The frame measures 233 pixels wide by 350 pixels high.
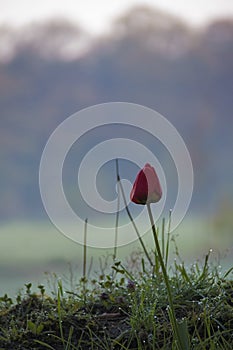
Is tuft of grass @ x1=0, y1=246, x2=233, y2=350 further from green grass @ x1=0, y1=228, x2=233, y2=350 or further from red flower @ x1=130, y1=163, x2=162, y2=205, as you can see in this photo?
red flower @ x1=130, y1=163, x2=162, y2=205

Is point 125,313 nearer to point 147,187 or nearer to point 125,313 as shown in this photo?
point 125,313

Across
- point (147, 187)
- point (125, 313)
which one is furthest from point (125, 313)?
point (147, 187)

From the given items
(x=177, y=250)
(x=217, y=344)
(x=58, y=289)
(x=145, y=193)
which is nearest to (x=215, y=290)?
(x=177, y=250)

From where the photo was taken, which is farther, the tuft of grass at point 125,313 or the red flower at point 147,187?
the tuft of grass at point 125,313

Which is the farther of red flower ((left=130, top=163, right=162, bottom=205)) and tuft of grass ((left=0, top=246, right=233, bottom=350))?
tuft of grass ((left=0, top=246, right=233, bottom=350))

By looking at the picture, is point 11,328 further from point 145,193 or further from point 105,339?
point 145,193

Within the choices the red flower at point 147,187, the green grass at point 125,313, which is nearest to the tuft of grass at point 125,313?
the green grass at point 125,313

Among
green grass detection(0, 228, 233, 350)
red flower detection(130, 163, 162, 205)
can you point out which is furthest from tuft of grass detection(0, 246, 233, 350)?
red flower detection(130, 163, 162, 205)

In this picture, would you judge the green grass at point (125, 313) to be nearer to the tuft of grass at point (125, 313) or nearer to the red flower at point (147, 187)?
the tuft of grass at point (125, 313)
